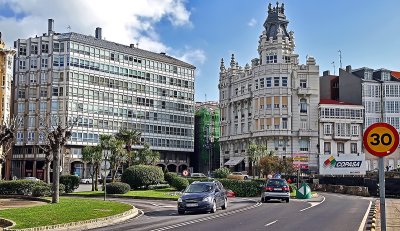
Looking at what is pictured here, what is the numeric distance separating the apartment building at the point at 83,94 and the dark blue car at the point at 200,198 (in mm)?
60492

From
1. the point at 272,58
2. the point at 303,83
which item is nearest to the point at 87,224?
the point at 272,58

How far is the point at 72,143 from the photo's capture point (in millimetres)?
85812

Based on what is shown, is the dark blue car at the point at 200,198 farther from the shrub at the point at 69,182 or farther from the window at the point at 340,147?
the window at the point at 340,147

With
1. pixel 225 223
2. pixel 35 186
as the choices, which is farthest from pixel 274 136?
pixel 225 223

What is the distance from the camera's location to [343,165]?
77.1 metres

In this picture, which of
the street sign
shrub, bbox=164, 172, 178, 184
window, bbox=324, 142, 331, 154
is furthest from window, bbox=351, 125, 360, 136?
the street sign

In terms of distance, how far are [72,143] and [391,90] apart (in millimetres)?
56122

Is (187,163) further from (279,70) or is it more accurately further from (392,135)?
(392,135)

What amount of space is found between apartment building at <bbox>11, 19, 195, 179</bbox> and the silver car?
54882 millimetres

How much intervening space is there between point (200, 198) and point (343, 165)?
5525 cm

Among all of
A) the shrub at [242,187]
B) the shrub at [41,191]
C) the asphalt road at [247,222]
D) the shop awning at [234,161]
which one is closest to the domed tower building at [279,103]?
the shop awning at [234,161]

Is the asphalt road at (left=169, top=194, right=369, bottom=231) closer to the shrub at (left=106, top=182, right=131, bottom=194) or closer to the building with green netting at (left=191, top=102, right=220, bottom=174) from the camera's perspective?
the shrub at (left=106, top=182, right=131, bottom=194)

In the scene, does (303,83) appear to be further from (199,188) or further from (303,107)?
(199,188)

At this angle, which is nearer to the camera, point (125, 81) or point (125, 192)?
point (125, 192)
